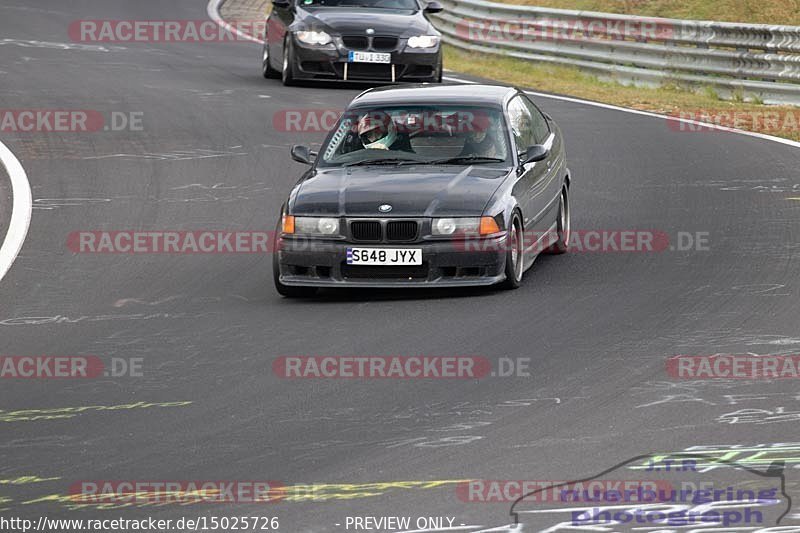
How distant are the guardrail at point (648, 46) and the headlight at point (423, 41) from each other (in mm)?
3780

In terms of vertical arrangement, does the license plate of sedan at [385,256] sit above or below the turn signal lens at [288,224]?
below

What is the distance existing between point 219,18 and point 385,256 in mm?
24775

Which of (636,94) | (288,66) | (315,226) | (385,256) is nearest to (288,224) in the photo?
(315,226)

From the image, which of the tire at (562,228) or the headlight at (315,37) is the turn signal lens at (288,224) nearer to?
the tire at (562,228)

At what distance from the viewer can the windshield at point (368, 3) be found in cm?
2481

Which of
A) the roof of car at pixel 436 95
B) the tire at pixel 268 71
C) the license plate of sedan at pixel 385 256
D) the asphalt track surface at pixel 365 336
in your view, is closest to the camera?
the asphalt track surface at pixel 365 336

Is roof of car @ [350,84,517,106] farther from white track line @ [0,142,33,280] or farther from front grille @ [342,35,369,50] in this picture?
front grille @ [342,35,369,50]

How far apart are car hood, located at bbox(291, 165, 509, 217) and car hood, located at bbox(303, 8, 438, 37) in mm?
11101

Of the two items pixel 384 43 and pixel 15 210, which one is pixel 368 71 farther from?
pixel 15 210

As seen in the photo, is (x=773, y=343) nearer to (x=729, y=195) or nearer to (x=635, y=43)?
(x=729, y=195)

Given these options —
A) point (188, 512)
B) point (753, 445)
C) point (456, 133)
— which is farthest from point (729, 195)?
point (188, 512)

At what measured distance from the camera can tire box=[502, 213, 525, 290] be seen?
12.1 m

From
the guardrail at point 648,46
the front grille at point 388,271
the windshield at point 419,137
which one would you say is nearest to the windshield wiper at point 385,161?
the windshield at point 419,137

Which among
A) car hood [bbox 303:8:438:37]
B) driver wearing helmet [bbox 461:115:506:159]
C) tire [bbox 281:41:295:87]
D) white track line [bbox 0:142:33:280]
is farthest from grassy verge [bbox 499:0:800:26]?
driver wearing helmet [bbox 461:115:506:159]
